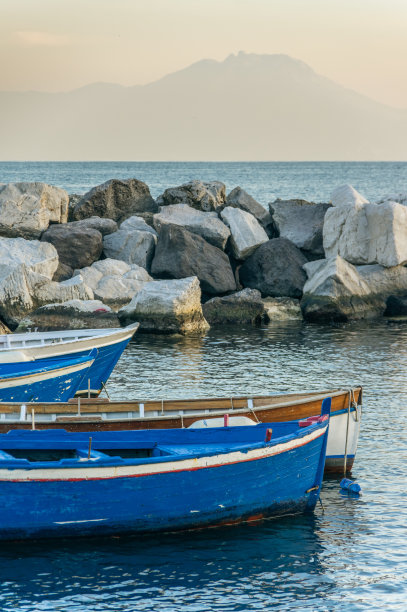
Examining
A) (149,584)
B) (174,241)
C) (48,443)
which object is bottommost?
(149,584)

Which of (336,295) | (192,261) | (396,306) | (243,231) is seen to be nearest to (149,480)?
(336,295)

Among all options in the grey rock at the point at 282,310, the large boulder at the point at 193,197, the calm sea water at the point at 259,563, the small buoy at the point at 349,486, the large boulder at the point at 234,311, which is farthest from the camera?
the large boulder at the point at 193,197

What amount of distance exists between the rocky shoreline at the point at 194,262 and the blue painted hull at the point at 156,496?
51.6 feet

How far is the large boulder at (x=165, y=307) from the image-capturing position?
1167 inches

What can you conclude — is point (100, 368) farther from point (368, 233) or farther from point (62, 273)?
point (368, 233)

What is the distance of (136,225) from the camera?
3831 cm

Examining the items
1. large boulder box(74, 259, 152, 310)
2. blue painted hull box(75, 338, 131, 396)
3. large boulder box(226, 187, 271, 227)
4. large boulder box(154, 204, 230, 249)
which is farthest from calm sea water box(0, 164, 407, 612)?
large boulder box(226, 187, 271, 227)

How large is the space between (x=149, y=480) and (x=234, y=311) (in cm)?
1973

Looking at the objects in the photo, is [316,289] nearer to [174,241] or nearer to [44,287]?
[174,241]

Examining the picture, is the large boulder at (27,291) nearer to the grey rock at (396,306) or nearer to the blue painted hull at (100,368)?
the blue painted hull at (100,368)

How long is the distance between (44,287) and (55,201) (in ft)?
27.6

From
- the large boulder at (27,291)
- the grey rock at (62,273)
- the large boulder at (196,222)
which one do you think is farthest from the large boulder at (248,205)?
the large boulder at (27,291)

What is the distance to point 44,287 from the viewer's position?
31.0 meters

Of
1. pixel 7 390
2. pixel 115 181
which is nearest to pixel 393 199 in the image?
pixel 115 181
